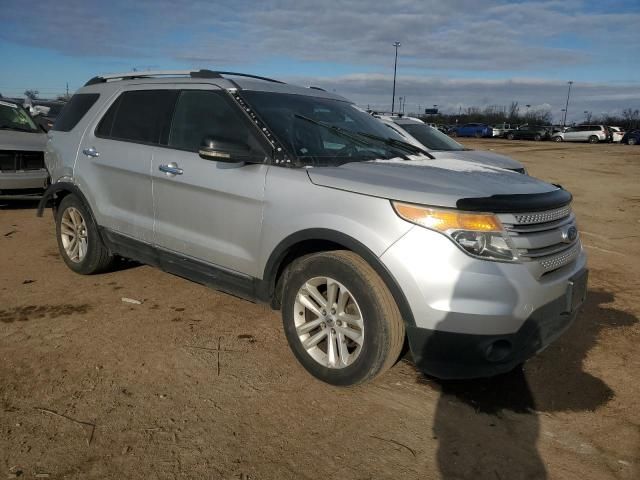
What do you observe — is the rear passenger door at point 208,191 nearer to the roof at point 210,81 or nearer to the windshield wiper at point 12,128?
the roof at point 210,81

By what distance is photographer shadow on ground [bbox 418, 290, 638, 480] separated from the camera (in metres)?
2.72

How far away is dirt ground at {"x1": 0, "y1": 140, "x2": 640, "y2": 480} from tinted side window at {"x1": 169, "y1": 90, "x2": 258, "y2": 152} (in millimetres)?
1445

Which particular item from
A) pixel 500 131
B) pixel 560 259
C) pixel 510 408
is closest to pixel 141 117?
pixel 560 259

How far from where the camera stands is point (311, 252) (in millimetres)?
3539

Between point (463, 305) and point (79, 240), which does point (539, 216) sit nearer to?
point (463, 305)

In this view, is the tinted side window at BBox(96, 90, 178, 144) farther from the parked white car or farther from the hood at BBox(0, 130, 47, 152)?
the parked white car

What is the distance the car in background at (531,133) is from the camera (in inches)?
2028

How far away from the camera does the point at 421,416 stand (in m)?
3.15

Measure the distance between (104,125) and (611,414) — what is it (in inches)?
180

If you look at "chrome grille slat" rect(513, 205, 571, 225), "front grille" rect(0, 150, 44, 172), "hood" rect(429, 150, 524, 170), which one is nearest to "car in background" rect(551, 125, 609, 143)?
"hood" rect(429, 150, 524, 170)

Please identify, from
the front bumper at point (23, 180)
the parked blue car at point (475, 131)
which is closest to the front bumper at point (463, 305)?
the front bumper at point (23, 180)

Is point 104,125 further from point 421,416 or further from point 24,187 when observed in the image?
point 24,187

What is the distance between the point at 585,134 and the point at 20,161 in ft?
157

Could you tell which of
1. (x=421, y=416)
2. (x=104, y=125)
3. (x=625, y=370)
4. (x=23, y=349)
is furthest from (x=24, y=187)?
(x=625, y=370)
